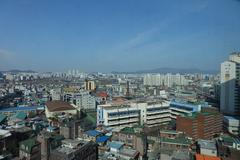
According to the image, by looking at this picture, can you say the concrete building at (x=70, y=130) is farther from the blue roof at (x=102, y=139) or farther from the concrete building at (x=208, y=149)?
the concrete building at (x=208, y=149)

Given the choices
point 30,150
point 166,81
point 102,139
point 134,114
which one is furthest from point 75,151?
point 166,81

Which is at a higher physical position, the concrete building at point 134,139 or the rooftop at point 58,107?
the rooftop at point 58,107

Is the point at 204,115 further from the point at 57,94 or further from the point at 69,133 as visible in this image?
the point at 57,94

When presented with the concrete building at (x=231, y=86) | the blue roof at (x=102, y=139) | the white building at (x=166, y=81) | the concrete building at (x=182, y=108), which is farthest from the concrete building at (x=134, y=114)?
the white building at (x=166, y=81)

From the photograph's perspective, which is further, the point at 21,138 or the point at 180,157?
the point at 21,138

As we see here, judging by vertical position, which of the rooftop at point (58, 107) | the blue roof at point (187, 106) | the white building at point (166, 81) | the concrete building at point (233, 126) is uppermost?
the white building at point (166, 81)

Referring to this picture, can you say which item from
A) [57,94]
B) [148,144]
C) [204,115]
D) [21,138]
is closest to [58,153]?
[21,138]

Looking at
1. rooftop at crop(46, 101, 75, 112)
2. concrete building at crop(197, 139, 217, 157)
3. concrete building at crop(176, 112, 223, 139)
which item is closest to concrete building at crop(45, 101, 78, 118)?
rooftop at crop(46, 101, 75, 112)
